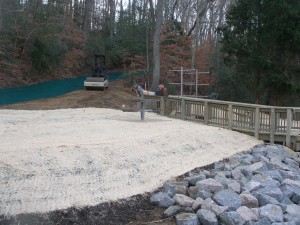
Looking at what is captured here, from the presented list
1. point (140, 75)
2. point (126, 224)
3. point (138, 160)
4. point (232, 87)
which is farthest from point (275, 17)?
point (126, 224)

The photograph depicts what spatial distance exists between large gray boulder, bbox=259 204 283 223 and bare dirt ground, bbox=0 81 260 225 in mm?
1649

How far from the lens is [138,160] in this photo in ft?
30.1

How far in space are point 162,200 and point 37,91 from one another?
18.2 meters

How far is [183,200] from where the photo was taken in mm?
7895

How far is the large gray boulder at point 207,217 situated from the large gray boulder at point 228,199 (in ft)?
1.81

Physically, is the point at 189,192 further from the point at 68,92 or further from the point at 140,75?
the point at 140,75

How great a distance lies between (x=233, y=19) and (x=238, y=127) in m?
9.64

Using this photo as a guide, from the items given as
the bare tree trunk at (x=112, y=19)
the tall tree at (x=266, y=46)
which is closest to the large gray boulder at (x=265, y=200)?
the tall tree at (x=266, y=46)

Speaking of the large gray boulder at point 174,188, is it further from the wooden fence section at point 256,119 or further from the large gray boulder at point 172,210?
the wooden fence section at point 256,119

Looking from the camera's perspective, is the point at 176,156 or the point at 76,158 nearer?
the point at 76,158

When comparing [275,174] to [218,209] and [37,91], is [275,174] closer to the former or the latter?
[218,209]

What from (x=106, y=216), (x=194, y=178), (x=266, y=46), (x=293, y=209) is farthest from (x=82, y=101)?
(x=293, y=209)

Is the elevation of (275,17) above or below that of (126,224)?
above

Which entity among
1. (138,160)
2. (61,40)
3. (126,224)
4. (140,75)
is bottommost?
(126,224)
